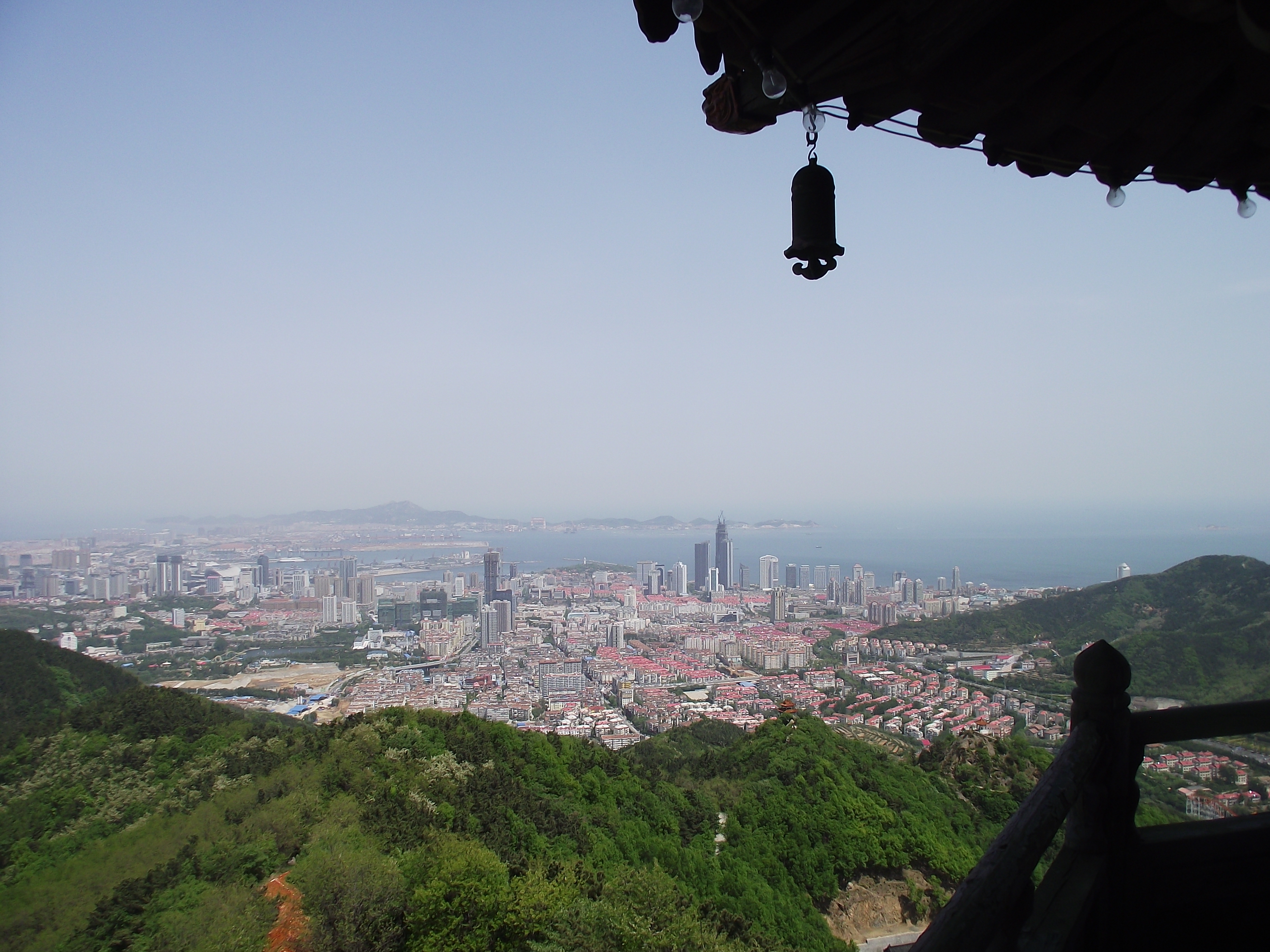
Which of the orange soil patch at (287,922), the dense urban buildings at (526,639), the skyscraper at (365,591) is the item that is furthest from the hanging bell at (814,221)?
the skyscraper at (365,591)

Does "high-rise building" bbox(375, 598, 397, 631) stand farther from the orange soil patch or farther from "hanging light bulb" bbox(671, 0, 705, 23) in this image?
"hanging light bulb" bbox(671, 0, 705, 23)

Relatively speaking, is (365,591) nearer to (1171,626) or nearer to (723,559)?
(723,559)

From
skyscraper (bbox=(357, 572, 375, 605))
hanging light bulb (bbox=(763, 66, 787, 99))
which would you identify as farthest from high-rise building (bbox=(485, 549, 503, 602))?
hanging light bulb (bbox=(763, 66, 787, 99))

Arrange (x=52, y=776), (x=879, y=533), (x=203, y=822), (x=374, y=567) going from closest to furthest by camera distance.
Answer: (x=203, y=822), (x=52, y=776), (x=374, y=567), (x=879, y=533)

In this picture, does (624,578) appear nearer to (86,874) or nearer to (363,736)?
(363,736)

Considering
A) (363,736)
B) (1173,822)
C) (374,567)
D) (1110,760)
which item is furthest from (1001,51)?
(374,567)

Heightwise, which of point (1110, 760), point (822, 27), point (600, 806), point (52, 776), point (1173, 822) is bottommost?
point (600, 806)

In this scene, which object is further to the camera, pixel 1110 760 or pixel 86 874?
pixel 86 874
